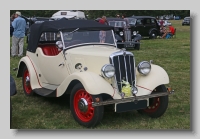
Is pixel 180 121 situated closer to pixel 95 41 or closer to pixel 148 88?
pixel 148 88

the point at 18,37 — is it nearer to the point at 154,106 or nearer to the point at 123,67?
the point at 123,67

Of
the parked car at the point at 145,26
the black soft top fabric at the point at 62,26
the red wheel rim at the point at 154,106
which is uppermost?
the parked car at the point at 145,26

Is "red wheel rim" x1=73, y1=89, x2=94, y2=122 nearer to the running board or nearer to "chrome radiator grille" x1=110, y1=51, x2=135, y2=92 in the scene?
"chrome radiator grille" x1=110, y1=51, x2=135, y2=92

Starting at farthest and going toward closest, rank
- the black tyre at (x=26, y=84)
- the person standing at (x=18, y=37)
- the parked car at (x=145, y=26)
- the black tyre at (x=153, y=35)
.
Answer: the black tyre at (x=153, y=35) < the parked car at (x=145, y=26) < the person standing at (x=18, y=37) < the black tyre at (x=26, y=84)

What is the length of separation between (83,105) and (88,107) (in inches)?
3.2

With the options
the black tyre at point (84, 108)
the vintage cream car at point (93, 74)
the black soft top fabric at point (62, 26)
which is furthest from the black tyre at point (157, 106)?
the black soft top fabric at point (62, 26)

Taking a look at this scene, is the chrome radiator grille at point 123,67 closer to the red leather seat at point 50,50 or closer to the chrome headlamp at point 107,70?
the chrome headlamp at point 107,70

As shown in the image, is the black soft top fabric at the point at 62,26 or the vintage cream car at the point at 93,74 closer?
the vintage cream car at the point at 93,74

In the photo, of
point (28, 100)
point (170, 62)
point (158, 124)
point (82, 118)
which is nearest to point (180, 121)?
point (158, 124)

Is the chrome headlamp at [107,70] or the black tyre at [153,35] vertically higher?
the black tyre at [153,35]

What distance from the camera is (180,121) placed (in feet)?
16.3

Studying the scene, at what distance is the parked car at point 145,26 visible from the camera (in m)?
20.9

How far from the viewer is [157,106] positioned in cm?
512

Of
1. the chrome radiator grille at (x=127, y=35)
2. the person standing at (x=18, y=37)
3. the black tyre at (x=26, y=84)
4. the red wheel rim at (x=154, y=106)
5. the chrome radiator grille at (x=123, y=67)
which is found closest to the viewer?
the chrome radiator grille at (x=123, y=67)
